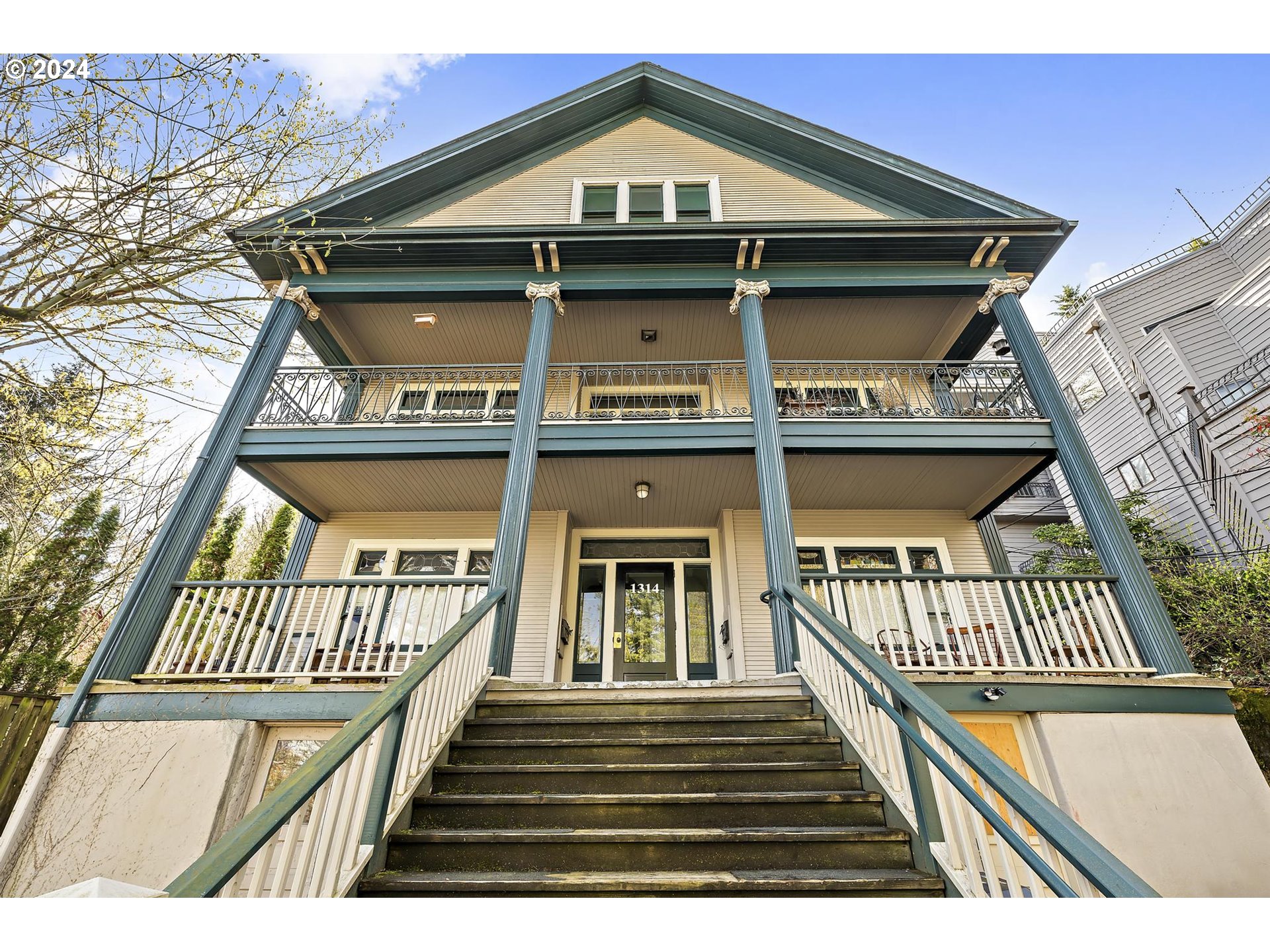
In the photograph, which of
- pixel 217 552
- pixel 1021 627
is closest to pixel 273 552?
pixel 217 552

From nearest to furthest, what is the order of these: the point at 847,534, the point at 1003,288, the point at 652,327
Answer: the point at 1003,288 → the point at 847,534 → the point at 652,327

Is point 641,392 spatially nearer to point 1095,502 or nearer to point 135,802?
point 1095,502

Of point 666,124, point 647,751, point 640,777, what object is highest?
point 666,124

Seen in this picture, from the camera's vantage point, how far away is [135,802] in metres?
4.70

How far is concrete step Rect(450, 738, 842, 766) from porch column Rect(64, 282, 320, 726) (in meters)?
3.85

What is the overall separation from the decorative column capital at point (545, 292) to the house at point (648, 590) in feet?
0.18

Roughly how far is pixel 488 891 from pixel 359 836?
0.69m

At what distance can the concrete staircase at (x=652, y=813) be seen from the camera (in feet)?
8.95

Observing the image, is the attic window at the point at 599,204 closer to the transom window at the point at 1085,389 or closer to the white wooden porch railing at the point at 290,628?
the white wooden porch railing at the point at 290,628

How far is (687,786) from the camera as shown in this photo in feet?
11.9

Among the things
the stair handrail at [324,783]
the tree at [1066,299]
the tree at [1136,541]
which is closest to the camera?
the stair handrail at [324,783]

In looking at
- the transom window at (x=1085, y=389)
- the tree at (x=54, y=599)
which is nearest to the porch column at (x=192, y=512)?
the tree at (x=54, y=599)

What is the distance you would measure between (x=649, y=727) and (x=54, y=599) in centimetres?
1121

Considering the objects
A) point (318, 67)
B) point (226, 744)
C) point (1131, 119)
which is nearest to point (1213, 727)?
point (226, 744)
